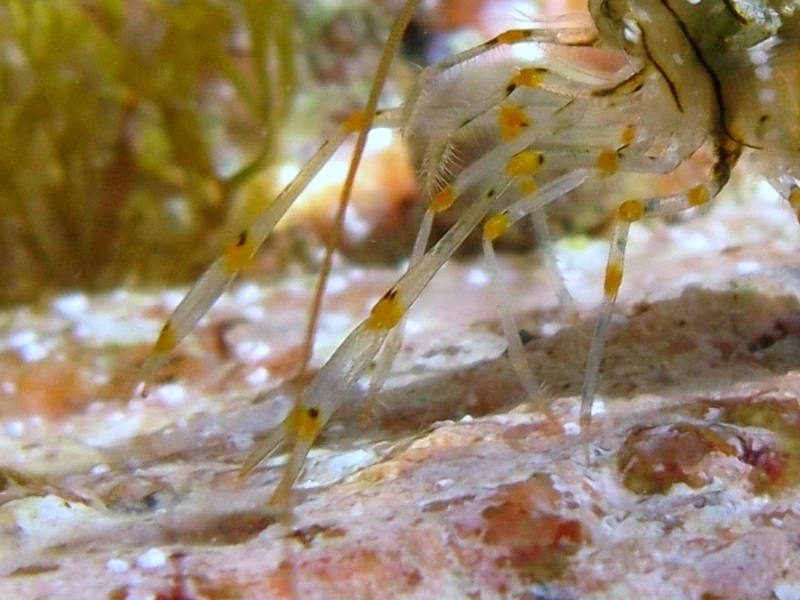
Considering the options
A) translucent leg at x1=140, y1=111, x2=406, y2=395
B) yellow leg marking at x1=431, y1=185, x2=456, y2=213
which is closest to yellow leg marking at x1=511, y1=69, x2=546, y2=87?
yellow leg marking at x1=431, y1=185, x2=456, y2=213

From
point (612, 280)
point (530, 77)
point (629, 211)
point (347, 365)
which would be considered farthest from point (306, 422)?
point (530, 77)

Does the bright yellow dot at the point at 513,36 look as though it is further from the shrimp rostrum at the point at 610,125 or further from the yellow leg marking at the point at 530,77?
the yellow leg marking at the point at 530,77

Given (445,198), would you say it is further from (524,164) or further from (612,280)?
(612,280)

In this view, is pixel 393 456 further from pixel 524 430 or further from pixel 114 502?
pixel 114 502

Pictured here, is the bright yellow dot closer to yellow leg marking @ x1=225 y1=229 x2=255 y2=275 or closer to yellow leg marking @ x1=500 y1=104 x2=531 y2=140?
yellow leg marking @ x1=500 y1=104 x2=531 y2=140

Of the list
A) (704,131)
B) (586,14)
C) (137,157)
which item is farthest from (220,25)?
(704,131)

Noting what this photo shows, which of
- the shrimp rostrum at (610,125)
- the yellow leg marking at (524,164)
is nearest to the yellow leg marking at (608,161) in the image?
the shrimp rostrum at (610,125)

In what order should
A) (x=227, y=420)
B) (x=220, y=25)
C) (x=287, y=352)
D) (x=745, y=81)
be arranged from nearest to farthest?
(x=745, y=81), (x=227, y=420), (x=287, y=352), (x=220, y=25)
